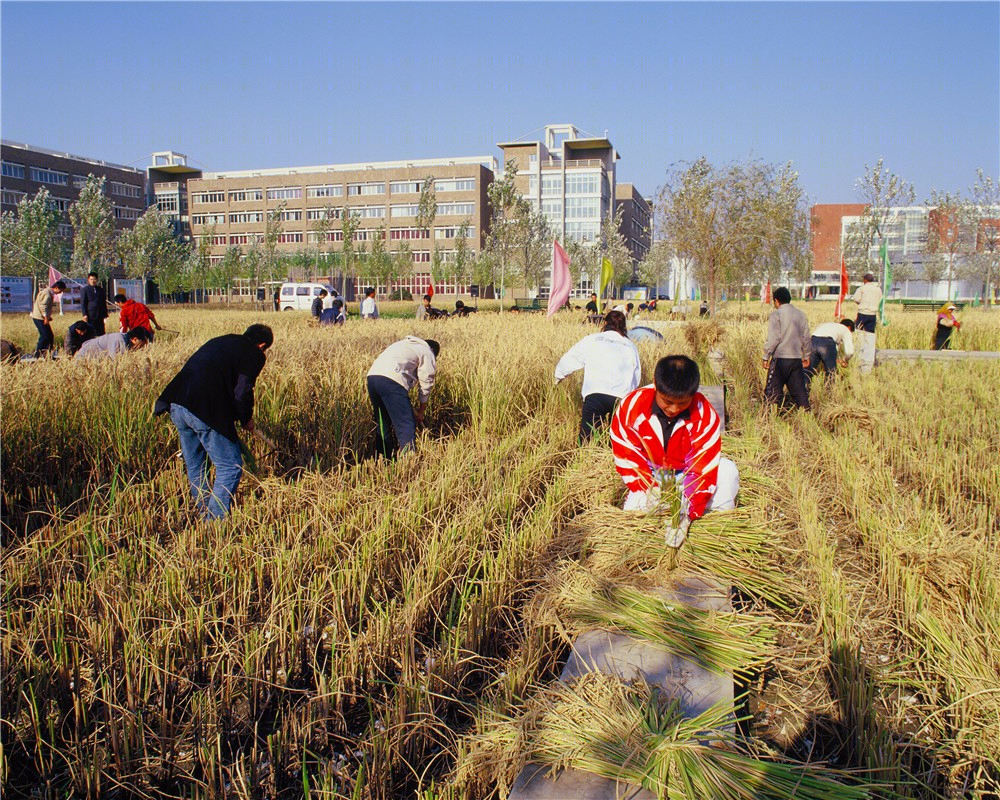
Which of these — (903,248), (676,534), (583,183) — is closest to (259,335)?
(676,534)

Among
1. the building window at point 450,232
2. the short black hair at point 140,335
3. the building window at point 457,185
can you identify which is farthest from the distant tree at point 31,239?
the building window at point 457,185

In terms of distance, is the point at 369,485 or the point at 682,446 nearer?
the point at 682,446

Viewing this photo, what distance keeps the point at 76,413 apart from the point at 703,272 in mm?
23474

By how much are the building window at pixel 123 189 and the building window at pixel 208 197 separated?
609 centimetres

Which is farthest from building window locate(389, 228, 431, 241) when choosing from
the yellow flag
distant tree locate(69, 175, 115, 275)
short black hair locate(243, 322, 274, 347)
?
short black hair locate(243, 322, 274, 347)

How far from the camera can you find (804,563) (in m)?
3.43

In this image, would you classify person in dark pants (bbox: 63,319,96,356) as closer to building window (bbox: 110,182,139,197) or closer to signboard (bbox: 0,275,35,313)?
signboard (bbox: 0,275,35,313)

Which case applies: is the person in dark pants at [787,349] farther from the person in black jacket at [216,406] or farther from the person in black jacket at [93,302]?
the person in black jacket at [93,302]

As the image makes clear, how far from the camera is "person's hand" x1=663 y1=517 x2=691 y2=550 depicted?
126 inches

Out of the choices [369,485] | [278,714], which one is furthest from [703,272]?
[278,714]

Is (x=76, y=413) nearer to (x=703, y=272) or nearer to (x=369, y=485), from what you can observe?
(x=369, y=485)

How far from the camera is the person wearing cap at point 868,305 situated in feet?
38.7

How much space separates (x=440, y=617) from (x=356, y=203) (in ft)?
253

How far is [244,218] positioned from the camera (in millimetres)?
78438
